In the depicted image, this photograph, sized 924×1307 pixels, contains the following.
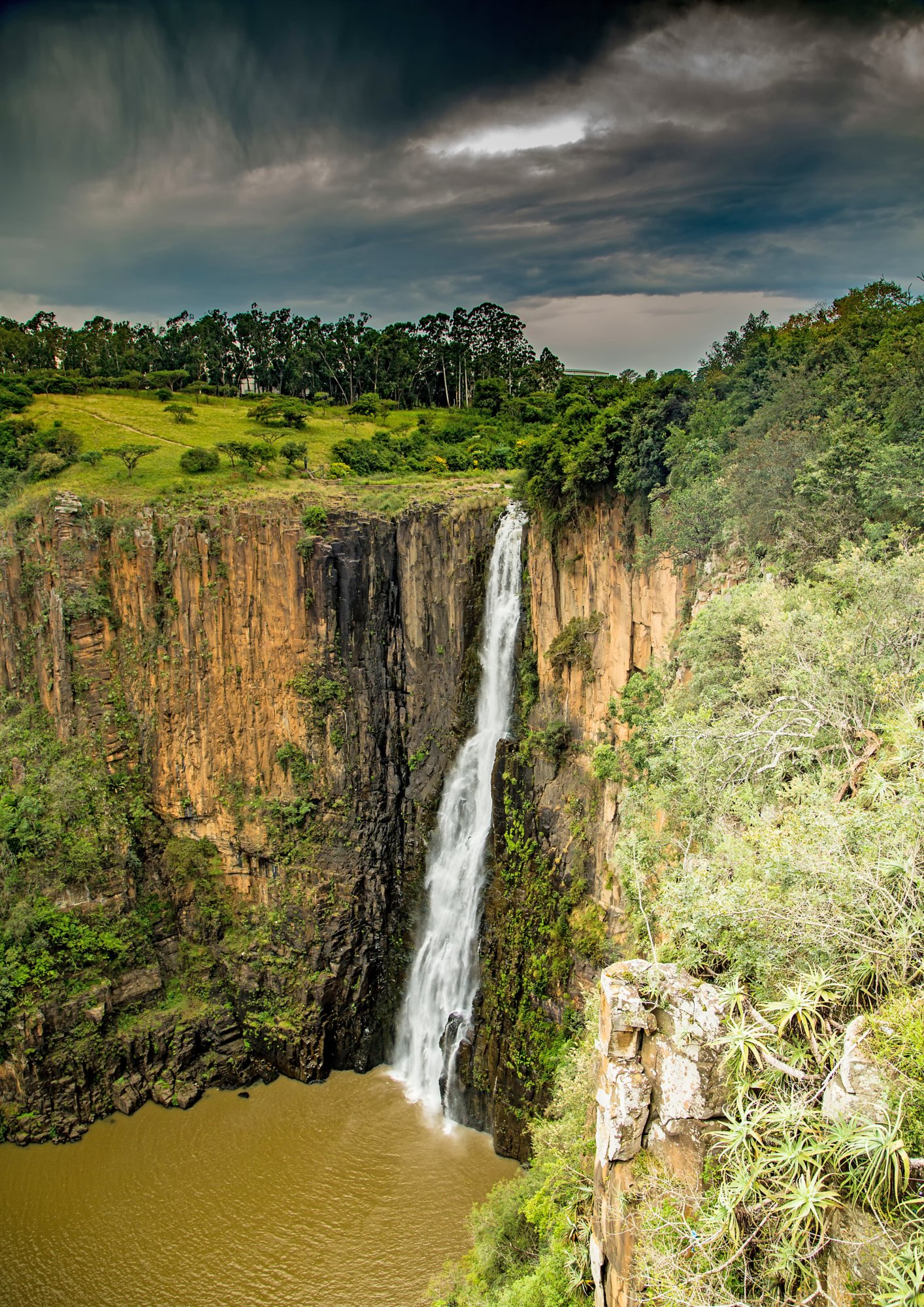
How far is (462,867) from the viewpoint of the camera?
20.8 m

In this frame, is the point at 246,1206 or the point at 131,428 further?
the point at 131,428

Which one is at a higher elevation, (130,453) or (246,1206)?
(130,453)

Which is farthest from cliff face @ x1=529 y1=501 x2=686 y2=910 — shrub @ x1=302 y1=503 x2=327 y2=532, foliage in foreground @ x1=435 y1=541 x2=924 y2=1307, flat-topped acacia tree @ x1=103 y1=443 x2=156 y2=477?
flat-topped acacia tree @ x1=103 y1=443 x2=156 y2=477

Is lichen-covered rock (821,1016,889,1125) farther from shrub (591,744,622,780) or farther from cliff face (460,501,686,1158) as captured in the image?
cliff face (460,501,686,1158)

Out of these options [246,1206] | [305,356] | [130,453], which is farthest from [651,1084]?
[305,356]

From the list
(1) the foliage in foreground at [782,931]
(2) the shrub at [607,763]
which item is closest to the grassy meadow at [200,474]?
(2) the shrub at [607,763]

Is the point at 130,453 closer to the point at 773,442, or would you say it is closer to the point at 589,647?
the point at 589,647

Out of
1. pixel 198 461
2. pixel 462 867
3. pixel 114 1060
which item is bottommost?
pixel 114 1060

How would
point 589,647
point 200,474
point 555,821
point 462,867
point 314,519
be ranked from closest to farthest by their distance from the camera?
point 589,647 → point 555,821 → point 462,867 → point 314,519 → point 200,474

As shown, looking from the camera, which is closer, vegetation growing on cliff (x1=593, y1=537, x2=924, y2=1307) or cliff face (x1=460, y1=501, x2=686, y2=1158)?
vegetation growing on cliff (x1=593, y1=537, x2=924, y2=1307)

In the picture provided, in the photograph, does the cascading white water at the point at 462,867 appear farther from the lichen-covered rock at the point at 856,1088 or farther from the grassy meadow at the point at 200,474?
the lichen-covered rock at the point at 856,1088

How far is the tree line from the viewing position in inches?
1682

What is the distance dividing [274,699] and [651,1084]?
1752cm

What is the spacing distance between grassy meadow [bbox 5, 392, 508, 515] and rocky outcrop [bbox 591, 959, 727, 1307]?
59.9 feet
